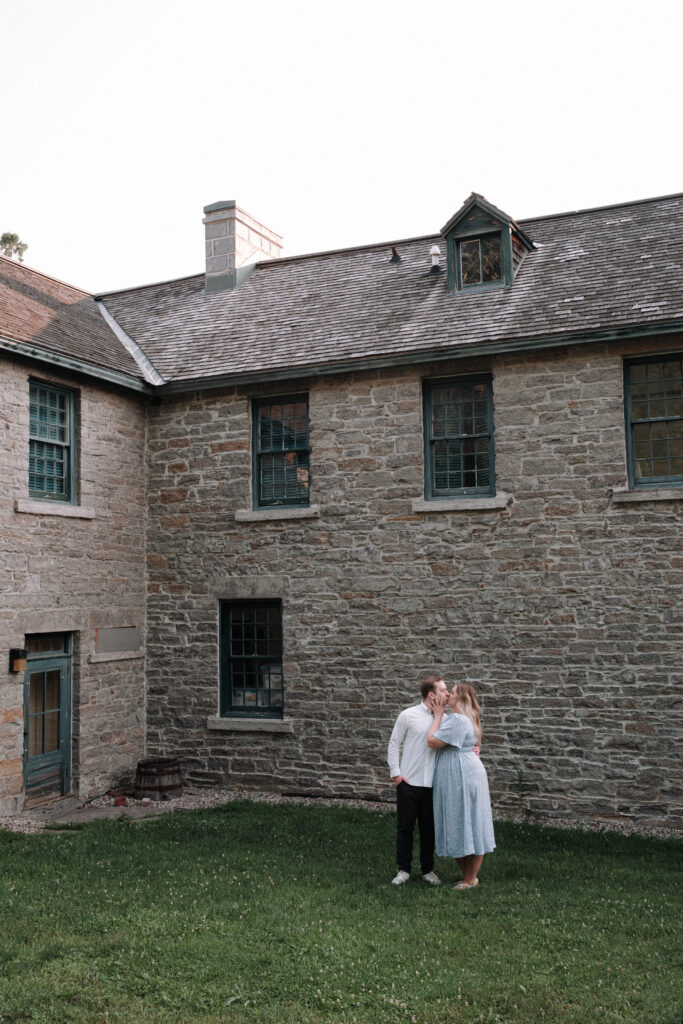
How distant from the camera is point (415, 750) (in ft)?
26.8

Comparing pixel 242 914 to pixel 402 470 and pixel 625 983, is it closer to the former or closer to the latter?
pixel 625 983

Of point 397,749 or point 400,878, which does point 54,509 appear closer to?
point 397,749

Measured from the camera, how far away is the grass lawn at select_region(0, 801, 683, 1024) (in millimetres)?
5641

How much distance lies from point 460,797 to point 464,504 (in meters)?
4.58

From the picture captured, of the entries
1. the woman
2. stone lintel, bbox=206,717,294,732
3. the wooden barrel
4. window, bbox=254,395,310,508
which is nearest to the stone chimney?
window, bbox=254,395,310,508

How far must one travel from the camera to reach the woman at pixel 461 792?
7.69 m

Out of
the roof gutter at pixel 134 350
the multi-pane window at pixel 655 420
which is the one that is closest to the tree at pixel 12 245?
the roof gutter at pixel 134 350

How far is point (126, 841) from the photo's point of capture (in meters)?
9.64

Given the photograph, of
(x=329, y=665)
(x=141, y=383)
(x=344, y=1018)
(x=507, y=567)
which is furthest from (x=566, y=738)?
(x=141, y=383)

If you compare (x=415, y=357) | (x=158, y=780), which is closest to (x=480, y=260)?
(x=415, y=357)

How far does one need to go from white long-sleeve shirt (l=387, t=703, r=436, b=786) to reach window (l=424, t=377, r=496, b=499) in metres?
4.19

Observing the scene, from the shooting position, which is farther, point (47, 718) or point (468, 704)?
point (47, 718)

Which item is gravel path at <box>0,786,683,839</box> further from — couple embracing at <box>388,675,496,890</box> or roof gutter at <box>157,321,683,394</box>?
roof gutter at <box>157,321,683,394</box>

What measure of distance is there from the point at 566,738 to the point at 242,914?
199 inches
